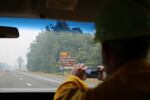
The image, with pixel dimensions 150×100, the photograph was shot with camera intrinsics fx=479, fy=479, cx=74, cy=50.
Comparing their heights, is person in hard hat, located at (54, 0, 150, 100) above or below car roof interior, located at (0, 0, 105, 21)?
below

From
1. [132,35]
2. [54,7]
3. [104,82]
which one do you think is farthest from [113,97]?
[54,7]

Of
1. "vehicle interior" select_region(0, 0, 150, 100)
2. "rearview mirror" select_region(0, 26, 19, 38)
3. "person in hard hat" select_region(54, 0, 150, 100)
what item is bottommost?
"person in hard hat" select_region(54, 0, 150, 100)

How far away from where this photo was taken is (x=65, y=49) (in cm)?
480

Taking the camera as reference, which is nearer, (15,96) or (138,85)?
(138,85)

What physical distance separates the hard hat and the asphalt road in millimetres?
3049

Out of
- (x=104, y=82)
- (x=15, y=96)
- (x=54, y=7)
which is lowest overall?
(x=15, y=96)

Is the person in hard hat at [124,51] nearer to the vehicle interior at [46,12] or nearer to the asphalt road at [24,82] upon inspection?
the vehicle interior at [46,12]

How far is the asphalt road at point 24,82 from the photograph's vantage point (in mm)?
5324

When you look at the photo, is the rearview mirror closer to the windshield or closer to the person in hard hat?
the windshield

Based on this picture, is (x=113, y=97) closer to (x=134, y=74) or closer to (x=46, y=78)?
(x=134, y=74)

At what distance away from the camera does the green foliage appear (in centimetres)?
→ 455

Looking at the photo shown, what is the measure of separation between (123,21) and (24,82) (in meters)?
3.77

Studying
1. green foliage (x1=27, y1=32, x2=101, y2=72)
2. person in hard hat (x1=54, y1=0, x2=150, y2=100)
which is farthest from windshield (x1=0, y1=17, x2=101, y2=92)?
person in hard hat (x1=54, y1=0, x2=150, y2=100)

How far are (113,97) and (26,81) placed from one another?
12.8 ft
